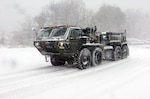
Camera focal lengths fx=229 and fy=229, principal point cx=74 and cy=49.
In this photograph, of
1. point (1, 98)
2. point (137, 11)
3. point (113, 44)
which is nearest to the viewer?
point (1, 98)

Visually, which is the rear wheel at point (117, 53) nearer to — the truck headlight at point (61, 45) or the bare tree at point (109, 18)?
the truck headlight at point (61, 45)

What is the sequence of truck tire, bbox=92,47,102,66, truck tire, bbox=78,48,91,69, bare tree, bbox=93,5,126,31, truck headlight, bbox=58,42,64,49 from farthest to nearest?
bare tree, bbox=93,5,126,31 < truck tire, bbox=92,47,102,66 < truck tire, bbox=78,48,91,69 < truck headlight, bbox=58,42,64,49

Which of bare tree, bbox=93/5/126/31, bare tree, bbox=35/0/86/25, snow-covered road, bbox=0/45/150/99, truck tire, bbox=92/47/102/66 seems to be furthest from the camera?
bare tree, bbox=93/5/126/31

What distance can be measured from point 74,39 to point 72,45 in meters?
0.30

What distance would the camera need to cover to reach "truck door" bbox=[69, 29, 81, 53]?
9.80 m

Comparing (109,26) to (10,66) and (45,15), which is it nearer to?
(45,15)

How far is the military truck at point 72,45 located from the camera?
9.68 metres

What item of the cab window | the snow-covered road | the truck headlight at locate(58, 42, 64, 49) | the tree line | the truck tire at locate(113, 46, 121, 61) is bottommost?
the snow-covered road

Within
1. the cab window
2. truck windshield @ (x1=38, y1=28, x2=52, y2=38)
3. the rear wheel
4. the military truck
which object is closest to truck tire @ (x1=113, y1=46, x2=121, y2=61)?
the rear wheel

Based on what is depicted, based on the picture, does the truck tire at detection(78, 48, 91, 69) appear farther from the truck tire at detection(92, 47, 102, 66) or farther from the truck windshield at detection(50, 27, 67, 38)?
the truck windshield at detection(50, 27, 67, 38)

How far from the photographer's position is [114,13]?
48.3 meters

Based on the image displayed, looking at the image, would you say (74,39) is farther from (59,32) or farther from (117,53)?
(117,53)

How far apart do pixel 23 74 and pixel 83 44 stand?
311 cm

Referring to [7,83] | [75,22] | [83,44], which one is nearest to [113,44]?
[83,44]
